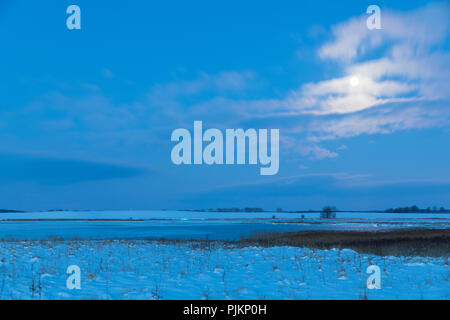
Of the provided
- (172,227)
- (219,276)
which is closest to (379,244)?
(219,276)

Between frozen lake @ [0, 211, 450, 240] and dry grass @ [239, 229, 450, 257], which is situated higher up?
dry grass @ [239, 229, 450, 257]

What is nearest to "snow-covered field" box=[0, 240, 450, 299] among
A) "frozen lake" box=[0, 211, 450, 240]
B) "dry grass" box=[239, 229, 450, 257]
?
"dry grass" box=[239, 229, 450, 257]

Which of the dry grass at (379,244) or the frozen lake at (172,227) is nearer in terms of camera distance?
the dry grass at (379,244)

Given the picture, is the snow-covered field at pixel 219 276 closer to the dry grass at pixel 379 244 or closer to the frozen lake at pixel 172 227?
the dry grass at pixel 379 244

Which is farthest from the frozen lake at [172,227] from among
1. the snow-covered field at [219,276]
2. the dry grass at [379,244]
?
the snow-covered field at [219,276]

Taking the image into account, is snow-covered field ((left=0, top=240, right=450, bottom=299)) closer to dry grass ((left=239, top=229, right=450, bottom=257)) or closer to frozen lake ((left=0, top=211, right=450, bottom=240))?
dry grass ((left=239, top=229, right=450, bottom=257))

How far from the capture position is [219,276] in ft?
37.2

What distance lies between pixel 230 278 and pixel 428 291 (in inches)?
212

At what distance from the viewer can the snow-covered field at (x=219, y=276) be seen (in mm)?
8945

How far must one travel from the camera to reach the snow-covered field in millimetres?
8945

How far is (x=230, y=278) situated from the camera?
11.1 metres

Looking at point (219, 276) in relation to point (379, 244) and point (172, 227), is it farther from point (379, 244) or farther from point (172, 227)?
point (172, 227)
